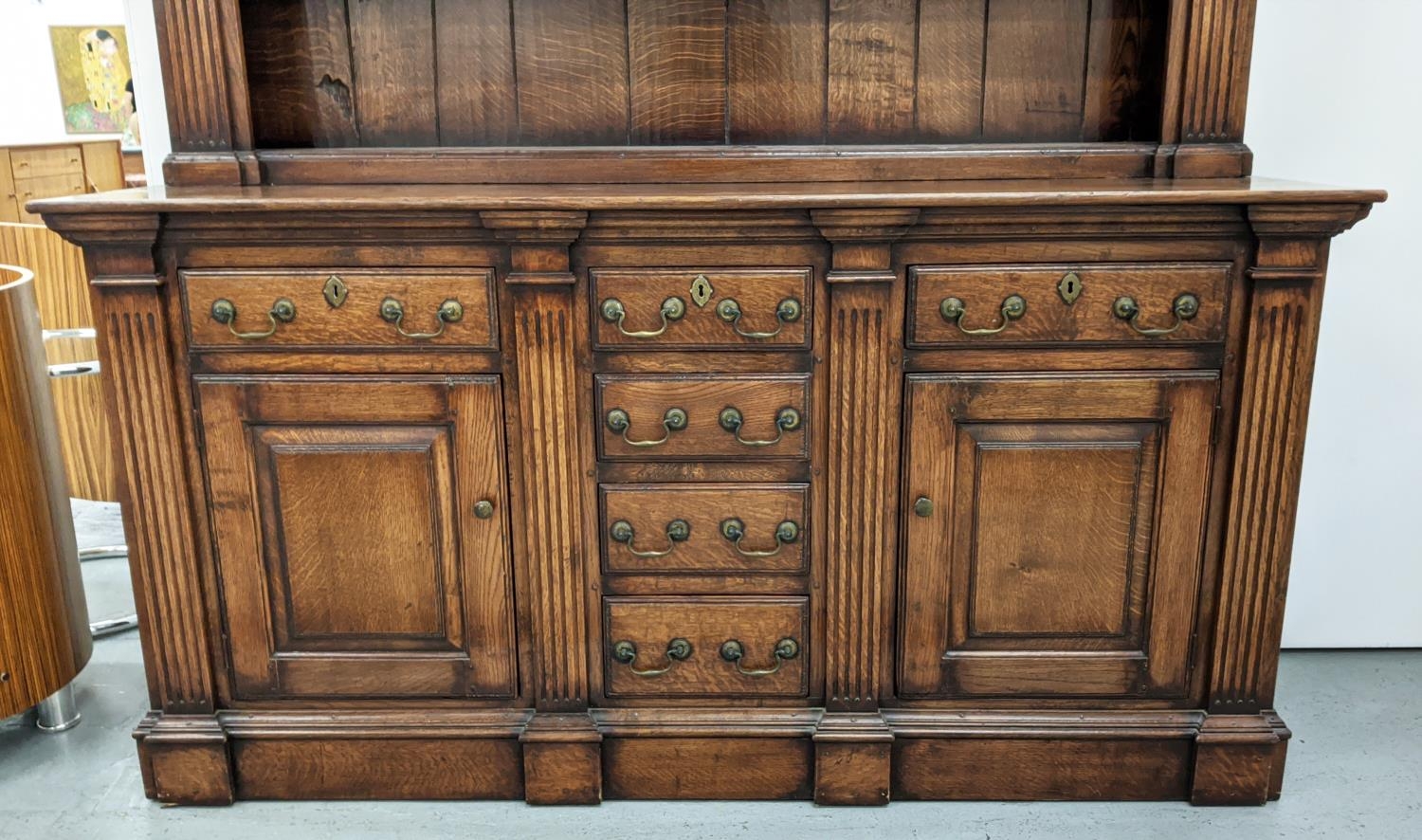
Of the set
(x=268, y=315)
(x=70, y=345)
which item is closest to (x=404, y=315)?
(x=268, y=315)

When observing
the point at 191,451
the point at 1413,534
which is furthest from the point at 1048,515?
the point at 191,451

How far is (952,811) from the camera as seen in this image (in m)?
1.98

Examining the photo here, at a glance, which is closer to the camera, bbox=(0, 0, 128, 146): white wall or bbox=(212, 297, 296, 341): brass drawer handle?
bbox=(212, 297, 296, 341): brass drawer handle

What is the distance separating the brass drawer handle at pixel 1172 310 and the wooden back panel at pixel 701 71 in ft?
1.66

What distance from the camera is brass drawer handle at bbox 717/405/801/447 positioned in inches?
73.3

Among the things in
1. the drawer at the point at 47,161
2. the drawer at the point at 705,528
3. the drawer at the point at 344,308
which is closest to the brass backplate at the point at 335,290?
the drawer at the point at 344,308

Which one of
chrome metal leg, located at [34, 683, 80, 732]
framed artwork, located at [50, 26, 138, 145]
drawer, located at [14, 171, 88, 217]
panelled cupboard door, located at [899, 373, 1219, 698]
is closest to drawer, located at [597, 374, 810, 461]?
panelled cupboard door, located at [899, 373, 1219, 698]

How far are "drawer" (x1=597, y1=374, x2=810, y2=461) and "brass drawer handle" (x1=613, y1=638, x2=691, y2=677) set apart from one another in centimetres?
36

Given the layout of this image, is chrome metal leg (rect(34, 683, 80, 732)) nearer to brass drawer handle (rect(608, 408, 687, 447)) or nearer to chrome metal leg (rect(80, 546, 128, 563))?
chrome metal leg (rect(80, 546, 128, 563))

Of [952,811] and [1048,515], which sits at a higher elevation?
[1048,515]

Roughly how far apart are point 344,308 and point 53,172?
603 centimetres

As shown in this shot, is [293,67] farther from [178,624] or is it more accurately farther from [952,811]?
[952,811]

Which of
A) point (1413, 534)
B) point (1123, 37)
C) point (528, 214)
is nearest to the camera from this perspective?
point (528, 214)

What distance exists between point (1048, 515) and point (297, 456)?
4.51 feet
